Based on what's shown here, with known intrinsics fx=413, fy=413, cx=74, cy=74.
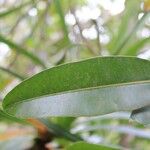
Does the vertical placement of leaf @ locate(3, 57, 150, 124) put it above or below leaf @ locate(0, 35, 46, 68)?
below

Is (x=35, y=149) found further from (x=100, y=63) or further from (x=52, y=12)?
(x=52, y=12)

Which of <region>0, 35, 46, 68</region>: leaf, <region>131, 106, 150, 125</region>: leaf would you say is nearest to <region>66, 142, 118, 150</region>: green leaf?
<region>131, 106, 150, 125</region>: leaf

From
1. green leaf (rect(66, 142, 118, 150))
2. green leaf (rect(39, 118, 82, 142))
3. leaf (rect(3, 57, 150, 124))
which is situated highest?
green leaf (rect(39, 118, 82, 142))

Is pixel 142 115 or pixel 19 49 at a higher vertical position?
pixel 19 49

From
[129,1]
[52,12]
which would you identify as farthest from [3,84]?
[52,12]

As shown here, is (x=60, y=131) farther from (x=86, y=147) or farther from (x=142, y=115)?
(x=142, y=115)

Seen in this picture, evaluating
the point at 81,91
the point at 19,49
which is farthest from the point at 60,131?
the point at 81,91

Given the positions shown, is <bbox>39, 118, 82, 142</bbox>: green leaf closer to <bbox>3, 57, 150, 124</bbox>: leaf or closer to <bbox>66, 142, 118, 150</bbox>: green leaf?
<bbox>66, 142, 118, 150</bbox>: green leaf

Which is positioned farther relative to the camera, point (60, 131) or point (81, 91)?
point (60, 131)
